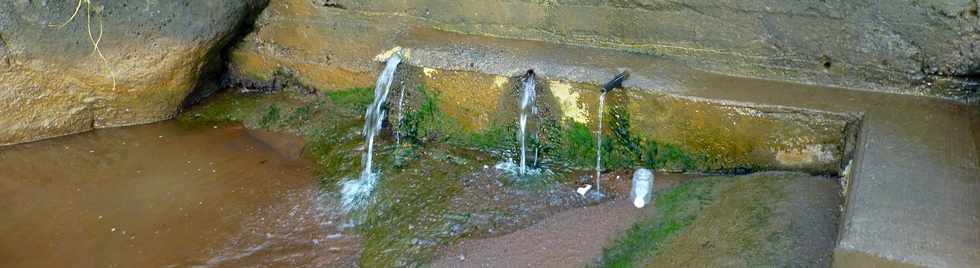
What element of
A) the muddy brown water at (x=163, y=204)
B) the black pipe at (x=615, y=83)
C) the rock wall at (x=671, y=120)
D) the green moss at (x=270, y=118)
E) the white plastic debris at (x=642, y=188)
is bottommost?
the muddy brown water at (x=163, y=204)

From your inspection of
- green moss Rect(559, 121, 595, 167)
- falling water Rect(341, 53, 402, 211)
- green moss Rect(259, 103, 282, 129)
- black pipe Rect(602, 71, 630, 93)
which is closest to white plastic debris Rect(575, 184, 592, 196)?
green moss Rect(559, 121, 595, 167)

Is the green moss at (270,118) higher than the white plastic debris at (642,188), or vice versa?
the green moss at (270,118)

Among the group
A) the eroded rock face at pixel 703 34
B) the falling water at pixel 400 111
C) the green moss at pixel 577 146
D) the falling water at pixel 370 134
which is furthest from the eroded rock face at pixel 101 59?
the green moss at pixel 577 146

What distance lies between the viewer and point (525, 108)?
3.72 metres

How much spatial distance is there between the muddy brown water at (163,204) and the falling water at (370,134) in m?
0.12

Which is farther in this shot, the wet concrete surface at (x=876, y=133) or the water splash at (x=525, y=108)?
the water splash at (x=525, y=108)

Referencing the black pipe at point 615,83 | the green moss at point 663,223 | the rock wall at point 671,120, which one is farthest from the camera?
the black pipe at point 615,83

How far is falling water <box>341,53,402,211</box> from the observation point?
11.8 ft

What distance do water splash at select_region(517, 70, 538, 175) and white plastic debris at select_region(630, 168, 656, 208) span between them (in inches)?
21.8

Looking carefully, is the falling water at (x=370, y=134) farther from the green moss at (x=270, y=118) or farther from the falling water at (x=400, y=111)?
the green moss at (x=270, y=118)

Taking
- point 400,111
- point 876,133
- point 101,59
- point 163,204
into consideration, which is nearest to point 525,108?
point 400,111

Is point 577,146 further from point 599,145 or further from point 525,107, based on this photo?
point 525,107

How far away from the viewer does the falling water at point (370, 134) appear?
3.59 m

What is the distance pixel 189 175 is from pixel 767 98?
8.50 feet
